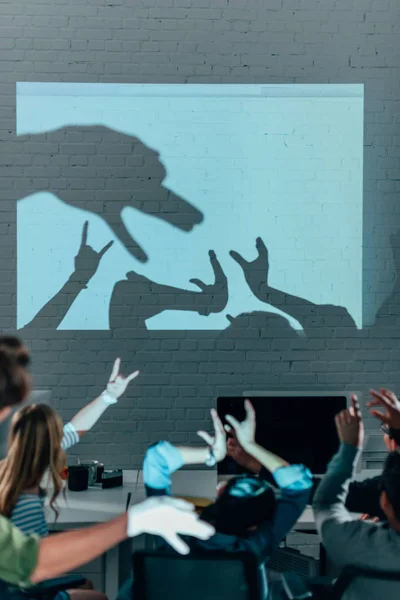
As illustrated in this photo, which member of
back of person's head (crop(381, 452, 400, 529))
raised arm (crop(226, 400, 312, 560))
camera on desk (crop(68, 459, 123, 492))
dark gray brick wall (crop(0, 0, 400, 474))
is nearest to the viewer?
back of person's head (crop(381, 452, 400, 529))

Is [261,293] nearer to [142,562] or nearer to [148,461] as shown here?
[148,461]

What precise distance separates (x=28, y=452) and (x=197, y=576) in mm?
637

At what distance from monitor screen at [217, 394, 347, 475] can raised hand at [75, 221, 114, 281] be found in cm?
136

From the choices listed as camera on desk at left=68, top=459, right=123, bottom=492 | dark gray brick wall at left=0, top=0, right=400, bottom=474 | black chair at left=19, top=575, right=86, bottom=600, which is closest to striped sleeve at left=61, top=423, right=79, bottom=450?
camera on desk at left=68, top=459, right=123, bottom=492

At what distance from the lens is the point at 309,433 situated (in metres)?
2.82

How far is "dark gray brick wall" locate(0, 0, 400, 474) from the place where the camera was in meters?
3.86

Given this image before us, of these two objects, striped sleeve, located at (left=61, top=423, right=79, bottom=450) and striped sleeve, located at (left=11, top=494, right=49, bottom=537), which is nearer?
striped sleeve, located at (left=11, top=494, right=49, bottom=537)

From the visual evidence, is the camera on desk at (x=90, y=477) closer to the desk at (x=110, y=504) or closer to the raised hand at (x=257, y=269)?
the desk at (x=110, y=504)

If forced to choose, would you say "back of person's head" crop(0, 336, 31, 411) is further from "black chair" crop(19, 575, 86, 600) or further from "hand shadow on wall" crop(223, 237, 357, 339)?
"hand shadow on wall" crop(223, 237, 357, 339)

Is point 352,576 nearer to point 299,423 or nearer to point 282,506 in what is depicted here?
point 282,506

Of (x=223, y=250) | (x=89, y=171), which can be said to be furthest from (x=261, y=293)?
(x=89, y=171)

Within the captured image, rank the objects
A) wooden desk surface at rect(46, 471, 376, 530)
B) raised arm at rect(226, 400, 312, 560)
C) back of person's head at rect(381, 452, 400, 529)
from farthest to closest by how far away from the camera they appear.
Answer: wooden desk surface at rect(46, 471, 376, 530) < raised arm at rect(226, 400, 312, 560) < back of person's head at rect(381, 452, 400, 529)

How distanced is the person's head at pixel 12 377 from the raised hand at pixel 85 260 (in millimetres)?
2552

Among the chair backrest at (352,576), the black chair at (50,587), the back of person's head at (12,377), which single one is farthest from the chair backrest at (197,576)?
the back of person's head at (12,377)
